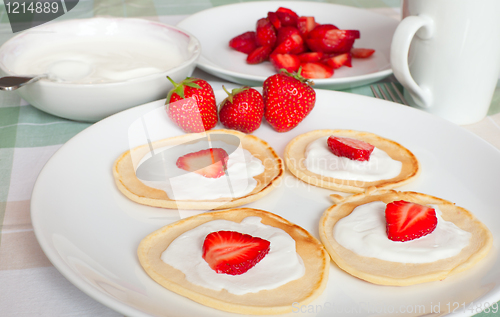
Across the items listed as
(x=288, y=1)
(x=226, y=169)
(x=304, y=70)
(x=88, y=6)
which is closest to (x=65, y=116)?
(x=226, y=169)

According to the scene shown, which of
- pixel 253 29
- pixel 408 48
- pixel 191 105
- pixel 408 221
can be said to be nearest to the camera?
pixel 408 221

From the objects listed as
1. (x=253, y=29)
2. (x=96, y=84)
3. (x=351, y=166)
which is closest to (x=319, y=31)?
(x=253, y=29)

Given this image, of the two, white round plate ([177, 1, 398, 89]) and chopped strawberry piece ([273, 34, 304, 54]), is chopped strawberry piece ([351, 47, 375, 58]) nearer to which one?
white round plate ([177, 1, 398, 89])

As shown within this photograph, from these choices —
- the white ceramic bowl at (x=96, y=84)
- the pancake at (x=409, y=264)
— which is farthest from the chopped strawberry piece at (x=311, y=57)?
the pancake at (x=409, y=264)

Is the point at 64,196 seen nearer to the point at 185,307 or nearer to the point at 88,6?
the point at 185,307

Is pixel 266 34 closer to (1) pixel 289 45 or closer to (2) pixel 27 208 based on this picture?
(1) pixel 289 45

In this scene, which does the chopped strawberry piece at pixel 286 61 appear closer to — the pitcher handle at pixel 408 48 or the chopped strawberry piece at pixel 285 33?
the chopped strawberry piece at pixel 285 33

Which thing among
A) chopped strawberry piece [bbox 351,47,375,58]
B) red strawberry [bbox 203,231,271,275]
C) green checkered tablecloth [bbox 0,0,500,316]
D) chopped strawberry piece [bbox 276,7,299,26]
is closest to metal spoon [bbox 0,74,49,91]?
green checkered tablecloth [bbox 0,0,500,316]
